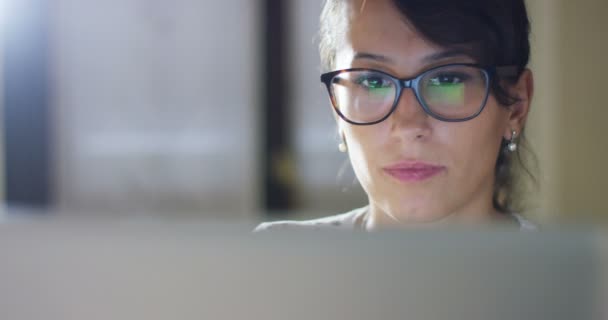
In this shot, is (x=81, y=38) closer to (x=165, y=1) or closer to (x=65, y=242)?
(x=165, y=1)

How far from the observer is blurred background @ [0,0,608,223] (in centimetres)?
61

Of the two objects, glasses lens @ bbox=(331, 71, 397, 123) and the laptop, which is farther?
glasses lens @ bbox=(331, 71, 397, 123)

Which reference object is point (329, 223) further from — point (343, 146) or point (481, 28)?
point (481, 28)

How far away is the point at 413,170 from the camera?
1.90 ft

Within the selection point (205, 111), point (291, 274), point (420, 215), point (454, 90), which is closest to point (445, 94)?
point (454, 90)

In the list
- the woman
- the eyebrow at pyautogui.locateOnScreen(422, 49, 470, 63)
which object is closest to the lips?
the woman

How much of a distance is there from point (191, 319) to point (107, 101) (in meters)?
0.52

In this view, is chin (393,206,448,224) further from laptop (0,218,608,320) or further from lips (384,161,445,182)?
laptop (0,218,608,320)

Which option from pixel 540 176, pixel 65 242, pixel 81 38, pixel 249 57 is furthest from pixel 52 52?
pixel 540 176

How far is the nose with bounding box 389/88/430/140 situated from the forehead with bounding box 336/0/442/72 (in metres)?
0.03

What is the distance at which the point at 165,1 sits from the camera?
80 cm

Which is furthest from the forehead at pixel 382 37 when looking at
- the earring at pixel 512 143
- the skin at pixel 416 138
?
the earring at pixel 512 143

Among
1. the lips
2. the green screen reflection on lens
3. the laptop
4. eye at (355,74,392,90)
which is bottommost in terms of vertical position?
the laptop

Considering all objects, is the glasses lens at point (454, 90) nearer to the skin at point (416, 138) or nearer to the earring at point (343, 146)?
the skin at point (416, 138)
